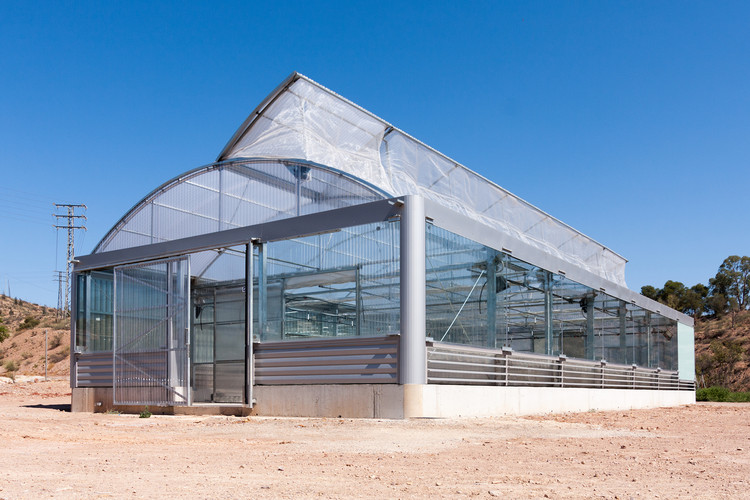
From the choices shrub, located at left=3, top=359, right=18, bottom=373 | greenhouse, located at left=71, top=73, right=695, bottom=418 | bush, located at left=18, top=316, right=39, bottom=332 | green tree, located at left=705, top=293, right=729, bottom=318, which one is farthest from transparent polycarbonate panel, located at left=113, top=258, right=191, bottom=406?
green tree, located at left=705, top=293, right=729, bottom=318

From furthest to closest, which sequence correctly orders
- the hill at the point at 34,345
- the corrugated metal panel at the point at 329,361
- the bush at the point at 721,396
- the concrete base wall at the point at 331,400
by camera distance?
the hill at the point at 34,345 < the bush at the point at 721,396 < the corrugated metal panel at the point at 329,361 < the concrete base wall at the point at 331,400

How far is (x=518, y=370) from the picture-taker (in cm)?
1664

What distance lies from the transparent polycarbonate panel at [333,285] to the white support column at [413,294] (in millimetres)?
241

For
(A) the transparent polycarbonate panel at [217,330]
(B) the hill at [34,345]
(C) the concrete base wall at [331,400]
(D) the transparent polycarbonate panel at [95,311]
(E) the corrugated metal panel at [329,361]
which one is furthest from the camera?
(B) the hill at [34,345]

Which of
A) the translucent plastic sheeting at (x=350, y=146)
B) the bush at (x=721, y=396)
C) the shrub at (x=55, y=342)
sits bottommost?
the bush at (x=721, y=396)

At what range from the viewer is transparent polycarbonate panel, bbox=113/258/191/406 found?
15.8 m

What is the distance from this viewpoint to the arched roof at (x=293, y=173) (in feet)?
52.5

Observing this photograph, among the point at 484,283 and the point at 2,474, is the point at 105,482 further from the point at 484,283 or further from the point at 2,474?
the point at 484,283

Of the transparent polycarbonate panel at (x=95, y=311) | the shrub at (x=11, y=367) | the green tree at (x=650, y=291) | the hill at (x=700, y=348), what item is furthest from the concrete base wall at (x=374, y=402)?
the green tree at (x=650, y=291)

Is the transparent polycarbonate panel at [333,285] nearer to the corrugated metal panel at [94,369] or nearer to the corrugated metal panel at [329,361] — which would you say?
the corrugated metal panel at [329,361]

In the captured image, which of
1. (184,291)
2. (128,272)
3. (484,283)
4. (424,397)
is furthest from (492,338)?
(128,272)

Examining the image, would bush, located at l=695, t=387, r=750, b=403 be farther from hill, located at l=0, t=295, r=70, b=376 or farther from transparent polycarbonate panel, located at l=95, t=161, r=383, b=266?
hill, located at l=0, t=295, r=70, b=376

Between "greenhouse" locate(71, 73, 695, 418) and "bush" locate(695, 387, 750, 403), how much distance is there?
16.9 m

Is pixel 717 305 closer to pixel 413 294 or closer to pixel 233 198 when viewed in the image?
pixel 233 198
